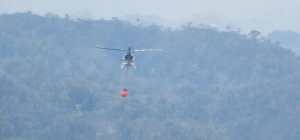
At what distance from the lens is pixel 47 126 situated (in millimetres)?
60812

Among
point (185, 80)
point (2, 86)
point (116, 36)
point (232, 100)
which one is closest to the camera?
point (2, 86)

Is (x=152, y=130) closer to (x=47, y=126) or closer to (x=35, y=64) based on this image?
(x=47, y=126)

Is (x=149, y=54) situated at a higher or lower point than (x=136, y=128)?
higher

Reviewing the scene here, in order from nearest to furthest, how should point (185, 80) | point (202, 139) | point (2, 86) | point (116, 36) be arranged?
point (202, 139) < point (2, 86) < point (185, 80) < point (116, 36)

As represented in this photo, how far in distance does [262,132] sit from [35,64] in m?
16.8

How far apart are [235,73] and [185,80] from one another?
172 inches

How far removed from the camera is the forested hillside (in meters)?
62.0

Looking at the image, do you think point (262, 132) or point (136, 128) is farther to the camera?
point (262, 132)

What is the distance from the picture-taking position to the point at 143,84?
78.8 m

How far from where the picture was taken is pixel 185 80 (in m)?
81.0

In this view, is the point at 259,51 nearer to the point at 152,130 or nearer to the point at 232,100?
the point at 232,100

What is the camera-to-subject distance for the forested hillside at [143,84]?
6197 centimetres

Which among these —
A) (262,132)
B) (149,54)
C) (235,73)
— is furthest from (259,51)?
(262,132)

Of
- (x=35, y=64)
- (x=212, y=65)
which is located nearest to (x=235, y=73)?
(x=212, y=65)
